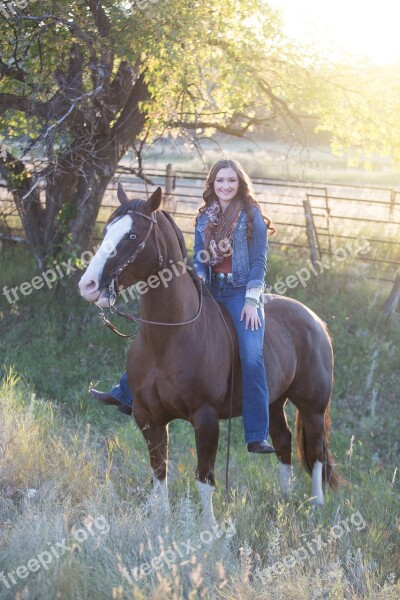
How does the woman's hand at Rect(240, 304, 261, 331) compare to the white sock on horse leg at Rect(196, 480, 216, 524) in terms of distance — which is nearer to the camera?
the white sock on horse leg at Rect(196, 480, 216, 524)

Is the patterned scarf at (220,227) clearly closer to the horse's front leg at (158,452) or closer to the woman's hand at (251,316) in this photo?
the woman's hand at (251,316)

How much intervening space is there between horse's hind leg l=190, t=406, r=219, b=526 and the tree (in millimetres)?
4836

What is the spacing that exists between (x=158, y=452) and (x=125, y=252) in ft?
5.10

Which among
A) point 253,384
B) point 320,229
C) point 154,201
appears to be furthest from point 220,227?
point 320,229

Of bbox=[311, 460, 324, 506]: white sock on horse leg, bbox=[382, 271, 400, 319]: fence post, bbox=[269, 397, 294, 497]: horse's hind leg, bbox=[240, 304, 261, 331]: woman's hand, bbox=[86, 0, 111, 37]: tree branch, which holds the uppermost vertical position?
bbox=[86, 0, 111, 37]: tree branch

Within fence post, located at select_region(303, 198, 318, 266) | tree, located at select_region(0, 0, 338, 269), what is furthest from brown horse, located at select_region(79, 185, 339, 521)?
fence post, located at select_region(303, 198, 318, 266)

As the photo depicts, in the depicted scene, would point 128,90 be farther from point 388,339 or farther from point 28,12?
point 388,339

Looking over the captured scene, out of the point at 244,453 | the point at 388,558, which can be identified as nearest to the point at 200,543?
the point at 388,558

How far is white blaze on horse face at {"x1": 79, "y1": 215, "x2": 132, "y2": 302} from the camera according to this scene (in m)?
4.34

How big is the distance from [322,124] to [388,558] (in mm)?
9127

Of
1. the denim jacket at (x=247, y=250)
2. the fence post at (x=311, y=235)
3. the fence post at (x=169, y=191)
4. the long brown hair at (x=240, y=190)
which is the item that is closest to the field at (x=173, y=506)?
the denim jacket at (x=247, y=250)

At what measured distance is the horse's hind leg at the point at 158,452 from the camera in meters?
5.21

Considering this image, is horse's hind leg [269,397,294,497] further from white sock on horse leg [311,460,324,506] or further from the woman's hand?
the woman's hand

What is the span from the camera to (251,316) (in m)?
5.25
